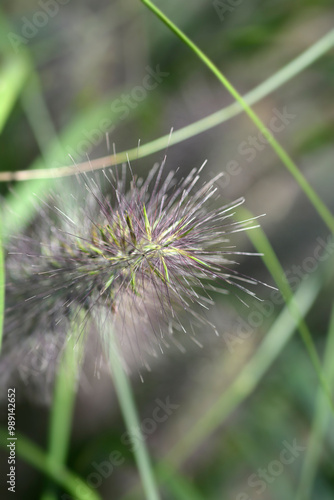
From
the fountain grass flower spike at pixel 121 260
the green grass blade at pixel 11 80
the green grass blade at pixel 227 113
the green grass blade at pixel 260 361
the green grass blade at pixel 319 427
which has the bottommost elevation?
the green grass blade at pixel 319 427

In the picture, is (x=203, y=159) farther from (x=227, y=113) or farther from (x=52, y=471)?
(x=52, y=471)

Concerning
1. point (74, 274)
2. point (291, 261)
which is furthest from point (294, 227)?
point (74, 274)

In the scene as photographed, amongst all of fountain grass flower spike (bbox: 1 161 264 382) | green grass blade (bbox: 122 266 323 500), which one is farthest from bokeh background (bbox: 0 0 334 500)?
fountain grass flower spike (bbox: 1 161 264 382)

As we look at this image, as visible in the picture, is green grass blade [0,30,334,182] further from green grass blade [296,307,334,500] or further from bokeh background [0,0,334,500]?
green grass blade [296,307,334,500]

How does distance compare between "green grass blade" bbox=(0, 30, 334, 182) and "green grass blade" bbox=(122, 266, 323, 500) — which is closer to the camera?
"green grass blade" bbox=(0, 30, 334, 182)

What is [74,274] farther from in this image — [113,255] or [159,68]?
[159,68]

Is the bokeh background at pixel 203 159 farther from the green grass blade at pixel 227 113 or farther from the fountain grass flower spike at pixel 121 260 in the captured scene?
the fountain grass flower spike at pixel 121 260

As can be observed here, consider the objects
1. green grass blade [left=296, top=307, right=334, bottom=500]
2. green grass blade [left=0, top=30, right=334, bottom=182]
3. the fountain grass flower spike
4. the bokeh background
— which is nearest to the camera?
the fountain grass flower spike

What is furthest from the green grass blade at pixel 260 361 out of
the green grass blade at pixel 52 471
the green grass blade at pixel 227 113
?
the green grass blade at pixel 227 113
